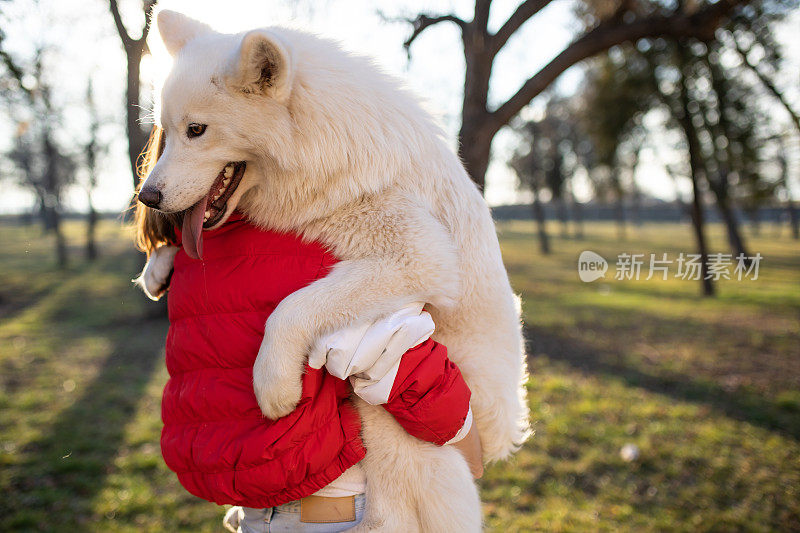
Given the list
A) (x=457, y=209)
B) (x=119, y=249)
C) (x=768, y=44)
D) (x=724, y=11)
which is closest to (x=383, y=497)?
(x=457, y=209)

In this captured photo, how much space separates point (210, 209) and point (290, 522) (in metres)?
1.00

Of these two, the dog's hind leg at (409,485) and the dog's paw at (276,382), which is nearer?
the dog's paw at (276,382)

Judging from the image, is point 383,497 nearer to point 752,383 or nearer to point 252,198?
point 252,198

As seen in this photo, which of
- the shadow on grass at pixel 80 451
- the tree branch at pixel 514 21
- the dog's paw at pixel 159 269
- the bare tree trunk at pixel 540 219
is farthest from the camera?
the bare tree trunk at pixel 540 219

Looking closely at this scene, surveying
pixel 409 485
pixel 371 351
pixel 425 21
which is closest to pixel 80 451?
pixel 409 485

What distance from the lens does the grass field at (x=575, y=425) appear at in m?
4.59

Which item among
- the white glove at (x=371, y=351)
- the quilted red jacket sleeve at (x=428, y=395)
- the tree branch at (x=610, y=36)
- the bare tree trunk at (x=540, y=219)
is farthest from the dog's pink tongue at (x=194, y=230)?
the bare tree trunk at (x=540, y=219)

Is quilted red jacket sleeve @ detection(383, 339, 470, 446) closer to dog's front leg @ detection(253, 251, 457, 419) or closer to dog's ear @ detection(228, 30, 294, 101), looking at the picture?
dog's front leg @ detection(253, 251, 457, 419)

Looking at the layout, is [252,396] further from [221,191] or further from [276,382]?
[221,191]

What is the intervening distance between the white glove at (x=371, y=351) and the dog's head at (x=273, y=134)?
0.45m

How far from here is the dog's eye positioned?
162cm

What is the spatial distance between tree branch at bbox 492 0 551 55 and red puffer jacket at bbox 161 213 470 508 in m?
4.43

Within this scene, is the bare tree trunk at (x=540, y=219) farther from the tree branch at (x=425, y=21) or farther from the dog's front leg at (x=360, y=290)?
the dog's front leg at (x=360, y=290)

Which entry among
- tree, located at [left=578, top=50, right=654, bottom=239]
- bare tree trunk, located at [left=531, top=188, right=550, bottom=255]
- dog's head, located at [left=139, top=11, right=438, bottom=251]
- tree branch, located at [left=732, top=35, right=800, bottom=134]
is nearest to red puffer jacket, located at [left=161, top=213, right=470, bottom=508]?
dog's head, located at [left=139, top=11, right=438, bottom=251]
